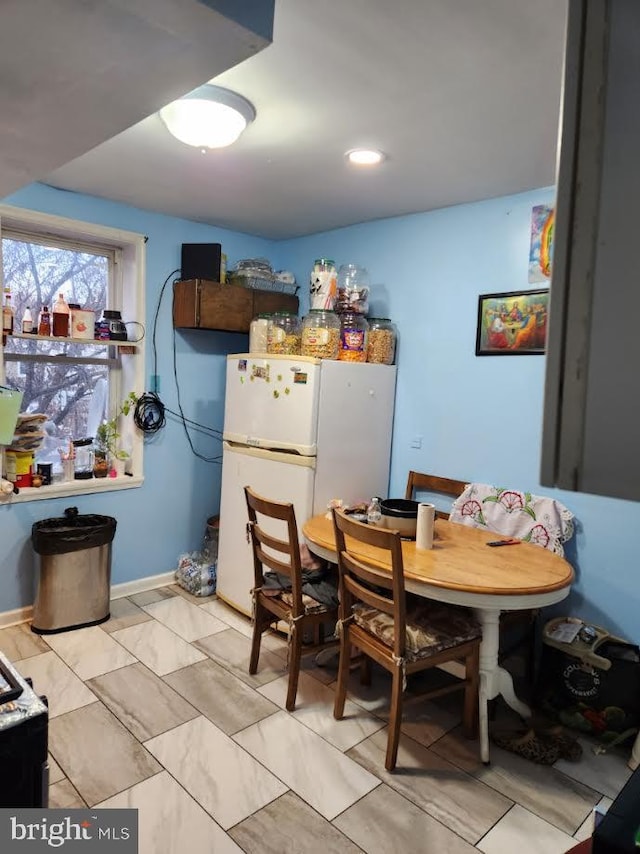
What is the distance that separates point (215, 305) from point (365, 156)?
1.45 m

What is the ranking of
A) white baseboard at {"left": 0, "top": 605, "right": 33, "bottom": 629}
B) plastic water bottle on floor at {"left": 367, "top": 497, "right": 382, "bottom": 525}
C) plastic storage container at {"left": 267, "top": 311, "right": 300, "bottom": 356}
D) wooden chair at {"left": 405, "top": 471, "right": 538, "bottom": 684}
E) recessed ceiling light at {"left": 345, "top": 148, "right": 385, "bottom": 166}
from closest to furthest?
recessed ceiling light at {"left": 345, "top": 148, "right": 385, "bottom": 166}
wooden chair at {"left": 405, "top": 471, "right": 538, "bottom": 684}
plastic water bottle on floor at {"left": 367, "top": 497, "right": 382, "bottom": 525}
white baseboard at {"left": 0, "top": 605, "right": 33, "bottom": 629}
plastic storage container at {"left": 267, "top": 311, "right": 300, "bottom": 356}

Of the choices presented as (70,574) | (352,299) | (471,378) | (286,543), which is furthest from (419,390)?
(70,574)

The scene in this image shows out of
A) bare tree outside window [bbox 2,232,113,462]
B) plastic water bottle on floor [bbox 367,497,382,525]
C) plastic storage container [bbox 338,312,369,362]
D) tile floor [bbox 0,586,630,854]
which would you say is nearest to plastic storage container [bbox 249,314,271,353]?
plastic storage container [bbox 338,312,369,362]

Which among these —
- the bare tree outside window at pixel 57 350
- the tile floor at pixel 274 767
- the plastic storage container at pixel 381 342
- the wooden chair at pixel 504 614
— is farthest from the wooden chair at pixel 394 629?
Result: the bare tree outside window at pixel 57 350

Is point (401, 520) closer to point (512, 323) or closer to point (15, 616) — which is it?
point (512, 323)

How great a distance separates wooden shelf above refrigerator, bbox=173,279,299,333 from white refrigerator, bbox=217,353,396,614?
36 centimetres

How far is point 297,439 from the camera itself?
2914 mm

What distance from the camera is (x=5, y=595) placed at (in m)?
3.00

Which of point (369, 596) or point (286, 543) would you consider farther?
point (286, 543)

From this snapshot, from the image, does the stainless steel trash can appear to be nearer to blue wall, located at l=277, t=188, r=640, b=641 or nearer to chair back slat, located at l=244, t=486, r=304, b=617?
chair back slat, located at l=244, t=486, r=304, b=617

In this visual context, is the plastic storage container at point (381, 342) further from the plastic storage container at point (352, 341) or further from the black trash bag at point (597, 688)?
the black trash bag at point (597, 688)

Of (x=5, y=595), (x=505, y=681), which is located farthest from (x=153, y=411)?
(x=505, y=681)

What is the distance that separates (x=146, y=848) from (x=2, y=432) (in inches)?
81.8

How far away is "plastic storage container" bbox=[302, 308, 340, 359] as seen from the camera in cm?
303
